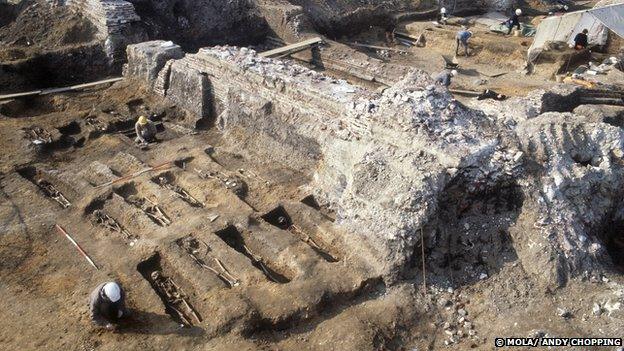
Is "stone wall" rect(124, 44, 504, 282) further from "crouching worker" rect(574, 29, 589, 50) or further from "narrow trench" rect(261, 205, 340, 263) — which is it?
"crouching worker" rect(574, 29, 589, 50)

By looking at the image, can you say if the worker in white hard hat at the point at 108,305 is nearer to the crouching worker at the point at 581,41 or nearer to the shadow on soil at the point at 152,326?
the shadow on soil at the point at 152,326

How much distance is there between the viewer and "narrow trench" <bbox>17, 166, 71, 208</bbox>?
7.78 meters

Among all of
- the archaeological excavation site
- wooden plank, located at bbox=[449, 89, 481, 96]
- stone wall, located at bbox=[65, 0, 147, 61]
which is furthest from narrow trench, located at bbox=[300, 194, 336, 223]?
stone wall, located at bbox=[65, 0, 147, 61]

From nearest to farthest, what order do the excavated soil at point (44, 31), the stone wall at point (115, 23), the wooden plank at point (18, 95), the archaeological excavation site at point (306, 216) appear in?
the archaeological excavation site at point (306, 216)
the wooden plank at point (18, 95)
the stone wall at point (115, 23)
the excavated soil at point (44, 31)

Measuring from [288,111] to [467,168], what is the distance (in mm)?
3320

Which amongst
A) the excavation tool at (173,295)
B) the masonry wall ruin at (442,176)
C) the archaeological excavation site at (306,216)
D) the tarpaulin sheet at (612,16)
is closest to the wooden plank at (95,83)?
the archaeological excavation site at (306,216)

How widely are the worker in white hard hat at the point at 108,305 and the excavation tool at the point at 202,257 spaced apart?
112cm

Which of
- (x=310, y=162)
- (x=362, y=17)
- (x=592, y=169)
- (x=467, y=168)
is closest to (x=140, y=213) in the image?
(x=310, y=162)

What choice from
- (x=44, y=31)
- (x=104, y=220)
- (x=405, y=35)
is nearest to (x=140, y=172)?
(x=104, y=220)

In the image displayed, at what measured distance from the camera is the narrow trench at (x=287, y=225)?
21.8 feet

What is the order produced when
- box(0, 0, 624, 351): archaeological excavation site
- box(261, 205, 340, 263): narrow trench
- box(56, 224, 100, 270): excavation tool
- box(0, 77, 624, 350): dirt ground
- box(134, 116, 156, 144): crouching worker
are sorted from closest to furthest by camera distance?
box(0, 77, 624, 350): dirt ground → box(0, 0, 624, 351): archaeological excavation site → box(56, 224, 100, 270): excavation tool → box(261, 205, 340, 263): narrow trench → box(134, 116, 156, 144): crouching worker

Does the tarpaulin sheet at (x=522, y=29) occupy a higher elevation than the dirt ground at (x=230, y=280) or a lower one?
lower

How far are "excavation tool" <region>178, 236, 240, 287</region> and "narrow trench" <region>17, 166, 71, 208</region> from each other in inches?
86.5

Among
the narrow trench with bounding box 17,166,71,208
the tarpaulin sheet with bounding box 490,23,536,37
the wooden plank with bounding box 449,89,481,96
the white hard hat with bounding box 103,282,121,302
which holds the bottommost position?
the tarpaulin sheet with bounding box 490,23,536,37
